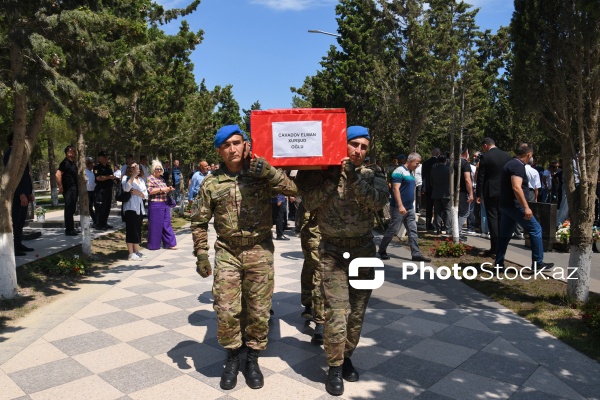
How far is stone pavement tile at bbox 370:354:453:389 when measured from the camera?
388 centimetres

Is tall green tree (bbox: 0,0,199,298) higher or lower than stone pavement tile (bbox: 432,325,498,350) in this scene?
higher

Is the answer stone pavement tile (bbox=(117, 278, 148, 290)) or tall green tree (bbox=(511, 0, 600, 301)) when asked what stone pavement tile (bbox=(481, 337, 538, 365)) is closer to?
tall green tree (bbox=(511, 0, 600, 301))

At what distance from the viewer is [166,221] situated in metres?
10.4

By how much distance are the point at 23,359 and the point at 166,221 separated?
6121 millimetres

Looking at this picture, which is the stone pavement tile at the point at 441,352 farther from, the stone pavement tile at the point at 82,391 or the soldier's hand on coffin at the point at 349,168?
the stone pavement tile at the point at 82,391

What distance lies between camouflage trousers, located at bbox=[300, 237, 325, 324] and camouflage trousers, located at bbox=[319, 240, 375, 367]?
2.91ft

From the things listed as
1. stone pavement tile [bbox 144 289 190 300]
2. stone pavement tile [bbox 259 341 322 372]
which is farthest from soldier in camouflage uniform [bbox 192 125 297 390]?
stone pavement tile [bbox 144 289 190 300]

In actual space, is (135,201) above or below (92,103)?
below

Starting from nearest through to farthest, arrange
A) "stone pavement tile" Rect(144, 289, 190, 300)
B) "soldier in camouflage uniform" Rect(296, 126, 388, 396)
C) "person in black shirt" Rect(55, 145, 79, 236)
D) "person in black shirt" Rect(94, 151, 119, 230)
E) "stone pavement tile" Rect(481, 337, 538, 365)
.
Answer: "soldier in camouflage uniform" Rect(296, 126, 388, 396), "stone pavement tile" Rect(481, 337, 538, 365), "stone pavement tile" Rect(144, 289, 190, 300), "person in black shirt" Rect(55, 145, 79, 236), "person in black shirt" Rect(94, 151, 119, 230)

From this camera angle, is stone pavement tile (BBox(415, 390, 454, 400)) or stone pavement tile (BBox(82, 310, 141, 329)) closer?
stone pavement tile (BBox(415, 390, 454, 400))

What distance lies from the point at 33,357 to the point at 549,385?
4493mm

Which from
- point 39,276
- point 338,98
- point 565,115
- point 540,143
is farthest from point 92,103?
point 540,143

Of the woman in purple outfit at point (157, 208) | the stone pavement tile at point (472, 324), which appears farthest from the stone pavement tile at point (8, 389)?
the woman in purple outfit at point (157, 208)

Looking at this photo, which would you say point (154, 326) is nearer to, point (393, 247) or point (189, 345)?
point (189, 345)
